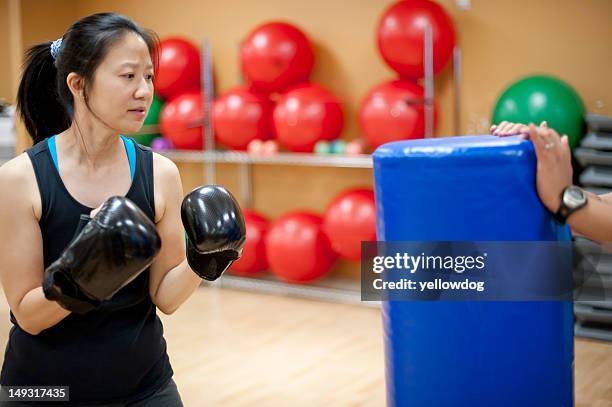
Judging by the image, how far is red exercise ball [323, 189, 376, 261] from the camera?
14.9ft

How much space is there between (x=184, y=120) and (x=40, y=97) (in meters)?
3.60

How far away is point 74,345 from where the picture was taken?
160 cm

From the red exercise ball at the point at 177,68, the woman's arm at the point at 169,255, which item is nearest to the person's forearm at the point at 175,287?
the woman's arm at the point at 169,255

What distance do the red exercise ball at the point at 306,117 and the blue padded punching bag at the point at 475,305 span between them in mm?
2777

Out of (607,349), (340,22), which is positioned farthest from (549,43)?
(607,349)

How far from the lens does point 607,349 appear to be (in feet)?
13.2

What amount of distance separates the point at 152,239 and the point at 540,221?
36.9 inches

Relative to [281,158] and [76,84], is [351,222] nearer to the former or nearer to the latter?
[281,158]

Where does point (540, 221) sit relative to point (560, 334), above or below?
above

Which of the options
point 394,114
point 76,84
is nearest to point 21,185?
point 76,84

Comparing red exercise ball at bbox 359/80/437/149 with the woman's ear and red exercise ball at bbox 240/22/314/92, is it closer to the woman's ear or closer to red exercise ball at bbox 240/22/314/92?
red exercise ball at bbox 240/22/314/92

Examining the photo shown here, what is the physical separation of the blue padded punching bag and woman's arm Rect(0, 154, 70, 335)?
863 millimetres

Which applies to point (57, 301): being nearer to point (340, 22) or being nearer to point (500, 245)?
point (500, 245)

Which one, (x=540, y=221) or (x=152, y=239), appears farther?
(x=540, y=221)
